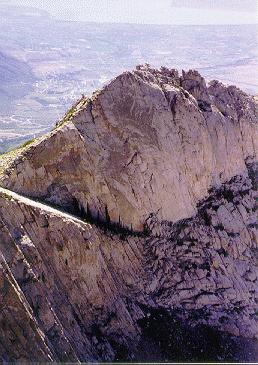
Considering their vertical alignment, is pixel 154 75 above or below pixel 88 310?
above

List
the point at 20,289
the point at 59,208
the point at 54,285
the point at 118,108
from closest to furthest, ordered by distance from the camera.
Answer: the point at 20,289 < the point at 54,285 < the point at 59,208 < the point at 118,108

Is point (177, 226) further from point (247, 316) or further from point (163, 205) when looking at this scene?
point (247, 316)

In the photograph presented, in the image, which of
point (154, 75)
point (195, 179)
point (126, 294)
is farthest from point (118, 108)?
point (126, 294)

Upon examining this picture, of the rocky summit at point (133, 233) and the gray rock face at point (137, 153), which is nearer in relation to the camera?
the rocky summit at point (133, 233)

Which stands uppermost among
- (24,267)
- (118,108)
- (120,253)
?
(118,108)

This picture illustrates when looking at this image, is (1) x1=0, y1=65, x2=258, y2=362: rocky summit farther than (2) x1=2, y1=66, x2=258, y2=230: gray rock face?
No
